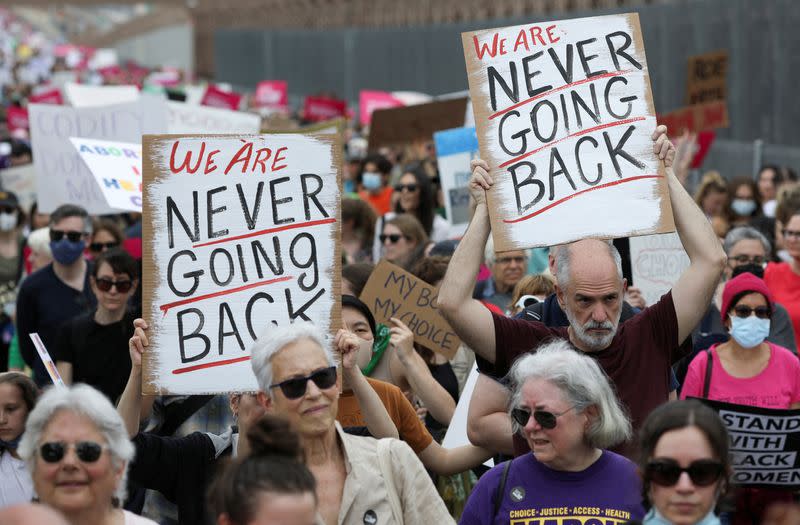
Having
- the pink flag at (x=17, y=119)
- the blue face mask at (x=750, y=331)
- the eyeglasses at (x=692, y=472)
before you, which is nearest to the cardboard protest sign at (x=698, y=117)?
the blue face mask at (x=750, y=331)

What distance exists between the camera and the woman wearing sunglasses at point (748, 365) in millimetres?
6594

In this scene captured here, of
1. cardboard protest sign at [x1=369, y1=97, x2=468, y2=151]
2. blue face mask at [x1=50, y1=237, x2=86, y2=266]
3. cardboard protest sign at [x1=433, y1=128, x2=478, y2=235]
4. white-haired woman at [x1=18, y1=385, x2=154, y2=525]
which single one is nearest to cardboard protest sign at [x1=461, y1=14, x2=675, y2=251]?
white-haired woman at [x1=18, y1=385, x2=154, y2=525]

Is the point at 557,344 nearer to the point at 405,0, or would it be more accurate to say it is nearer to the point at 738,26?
the point at 738,26

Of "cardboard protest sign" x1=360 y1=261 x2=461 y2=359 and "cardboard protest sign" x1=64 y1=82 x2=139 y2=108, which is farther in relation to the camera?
"cardboard protest sign" x1=64 y1=82 x2=139 y2=108

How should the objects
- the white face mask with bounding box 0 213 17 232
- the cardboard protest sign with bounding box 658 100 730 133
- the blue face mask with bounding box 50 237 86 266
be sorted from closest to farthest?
the blue face mask with bounding box 50 237 86 266 → the white face mask with bounding box 0 213 17 232 → the cardboard protest sign with bounding box 658 100 730 133

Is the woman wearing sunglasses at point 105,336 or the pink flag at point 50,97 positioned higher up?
the pink flag at point 50,97

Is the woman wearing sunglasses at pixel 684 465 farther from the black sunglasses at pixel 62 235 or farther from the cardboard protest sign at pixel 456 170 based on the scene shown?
the cardboard protest sign at pixel 456 170

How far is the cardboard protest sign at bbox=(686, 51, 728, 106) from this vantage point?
15.7m

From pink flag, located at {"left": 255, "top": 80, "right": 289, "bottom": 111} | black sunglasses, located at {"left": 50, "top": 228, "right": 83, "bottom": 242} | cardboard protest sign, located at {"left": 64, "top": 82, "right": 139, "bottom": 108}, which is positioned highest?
pink flag, located at {"left": 255, "top": 80, "right": 289, "bottom": 111}

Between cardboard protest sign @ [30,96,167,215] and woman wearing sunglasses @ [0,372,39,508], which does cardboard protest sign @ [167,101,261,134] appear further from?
woman wearing sunglasses @ [0,372,39,508]

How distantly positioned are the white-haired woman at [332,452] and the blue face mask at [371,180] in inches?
390

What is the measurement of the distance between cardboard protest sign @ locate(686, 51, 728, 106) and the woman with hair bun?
12.4m

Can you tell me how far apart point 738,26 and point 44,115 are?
37.9 ft

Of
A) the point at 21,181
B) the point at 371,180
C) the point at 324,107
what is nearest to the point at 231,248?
the point at 371,180
